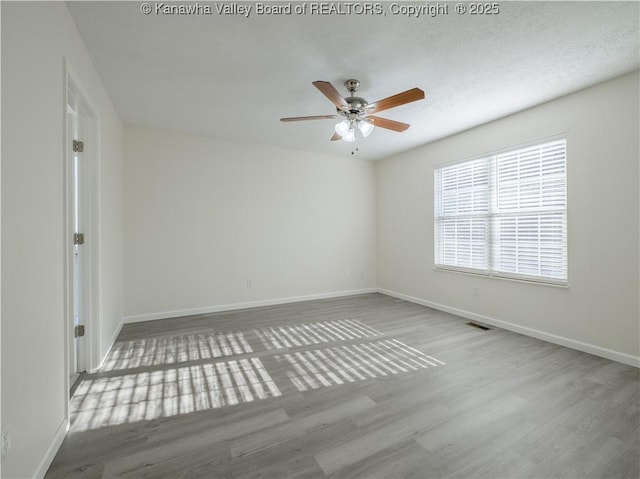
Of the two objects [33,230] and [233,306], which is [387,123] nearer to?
[33,230]

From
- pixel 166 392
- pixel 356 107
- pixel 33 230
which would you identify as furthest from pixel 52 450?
pixel 356 107

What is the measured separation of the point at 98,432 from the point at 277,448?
3.62 feet

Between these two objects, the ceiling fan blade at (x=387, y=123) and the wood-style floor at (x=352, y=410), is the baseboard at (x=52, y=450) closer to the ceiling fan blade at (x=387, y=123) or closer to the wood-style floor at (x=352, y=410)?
the wood-style floor at (x=352, y=410)

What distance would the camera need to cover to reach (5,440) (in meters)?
1.12

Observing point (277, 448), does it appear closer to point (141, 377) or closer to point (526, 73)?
point (141, 377)

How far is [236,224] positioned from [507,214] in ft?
12.3

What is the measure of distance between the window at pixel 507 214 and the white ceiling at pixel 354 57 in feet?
2.20

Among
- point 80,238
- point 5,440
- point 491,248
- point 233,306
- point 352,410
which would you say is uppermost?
point 80,238

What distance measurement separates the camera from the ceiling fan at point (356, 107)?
7.43ft

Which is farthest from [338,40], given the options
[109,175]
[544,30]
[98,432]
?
[98,432]

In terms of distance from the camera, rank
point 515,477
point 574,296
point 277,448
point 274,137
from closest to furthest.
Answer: point 515,477, point 277,448, point 574,296, point 274,137

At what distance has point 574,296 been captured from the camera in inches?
115

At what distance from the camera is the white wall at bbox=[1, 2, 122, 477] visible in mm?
1176

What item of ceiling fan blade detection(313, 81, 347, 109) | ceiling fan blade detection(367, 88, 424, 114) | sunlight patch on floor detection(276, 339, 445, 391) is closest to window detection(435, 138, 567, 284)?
sunlight patch on floor detection(276, 339, 445, 391)
